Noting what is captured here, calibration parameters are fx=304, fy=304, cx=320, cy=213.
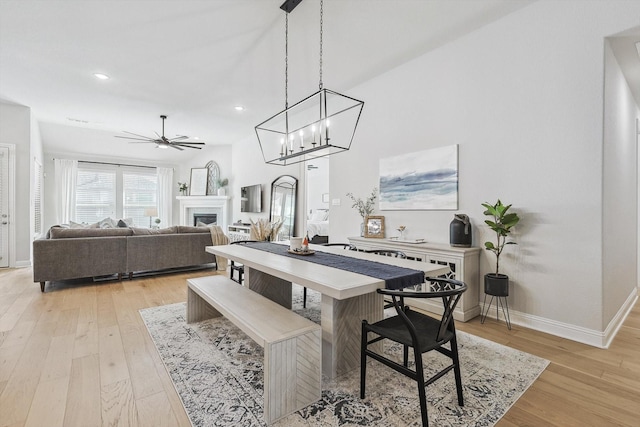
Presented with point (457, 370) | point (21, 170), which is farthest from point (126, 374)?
point (21, 170)

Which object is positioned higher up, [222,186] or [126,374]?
[222,186]

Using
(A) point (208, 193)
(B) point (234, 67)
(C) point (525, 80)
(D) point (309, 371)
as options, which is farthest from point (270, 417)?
(A) point (208, 193)

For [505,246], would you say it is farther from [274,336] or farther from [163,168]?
[163,168]

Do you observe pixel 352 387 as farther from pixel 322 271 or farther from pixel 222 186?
pixel 222 186

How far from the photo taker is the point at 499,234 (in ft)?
9.05

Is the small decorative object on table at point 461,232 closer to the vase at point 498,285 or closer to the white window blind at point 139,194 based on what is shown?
the vase at point 498,285

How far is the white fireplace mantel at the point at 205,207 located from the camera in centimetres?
838

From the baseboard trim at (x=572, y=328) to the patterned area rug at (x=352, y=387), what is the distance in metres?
0.60

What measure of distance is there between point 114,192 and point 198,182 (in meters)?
2.28

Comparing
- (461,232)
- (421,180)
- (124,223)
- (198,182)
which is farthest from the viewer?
(198,182)

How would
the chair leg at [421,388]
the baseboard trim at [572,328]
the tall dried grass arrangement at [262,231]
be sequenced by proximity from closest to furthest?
the chair leg at [421,388] < the baseboard trim at [572,328] < the tall dried grass arrangement at [262,231]

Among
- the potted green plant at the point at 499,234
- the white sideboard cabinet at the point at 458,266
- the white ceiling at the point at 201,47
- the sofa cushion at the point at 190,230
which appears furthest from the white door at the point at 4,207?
the potted green plant at the point at 499,234

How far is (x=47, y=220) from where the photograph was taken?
775 centimetres

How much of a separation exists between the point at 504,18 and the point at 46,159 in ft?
32.7
